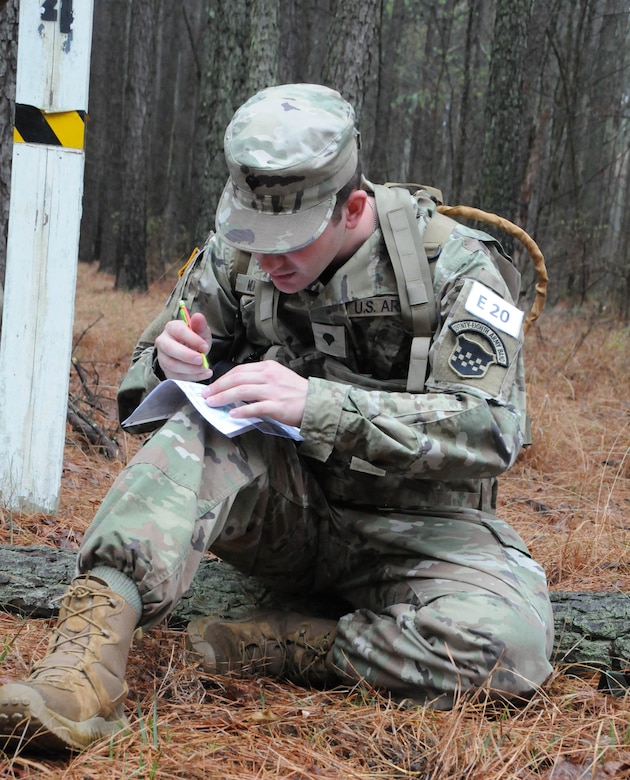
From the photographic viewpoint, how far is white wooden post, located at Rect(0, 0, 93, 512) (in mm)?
2877

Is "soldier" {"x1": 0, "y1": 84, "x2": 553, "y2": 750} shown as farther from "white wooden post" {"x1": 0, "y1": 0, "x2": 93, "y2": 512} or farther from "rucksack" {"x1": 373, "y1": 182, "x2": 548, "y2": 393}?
"white wooden post" {"x1": 0, "y1": 0, "x2": 93, "y2": 512}

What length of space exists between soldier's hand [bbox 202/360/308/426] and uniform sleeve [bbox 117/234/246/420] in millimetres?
542

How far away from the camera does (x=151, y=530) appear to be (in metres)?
1.79

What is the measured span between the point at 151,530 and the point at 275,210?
0.81 m

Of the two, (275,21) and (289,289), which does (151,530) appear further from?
(275,21)

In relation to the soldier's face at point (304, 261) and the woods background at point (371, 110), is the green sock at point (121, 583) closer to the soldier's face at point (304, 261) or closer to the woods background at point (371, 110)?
the soldier's face at point (304, 261)

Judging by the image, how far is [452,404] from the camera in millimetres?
2043

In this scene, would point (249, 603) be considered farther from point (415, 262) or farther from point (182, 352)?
point (415, 262)

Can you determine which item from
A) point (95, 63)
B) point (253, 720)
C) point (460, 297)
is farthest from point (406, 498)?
point (95, 63)

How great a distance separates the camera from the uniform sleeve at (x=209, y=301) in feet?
8.18

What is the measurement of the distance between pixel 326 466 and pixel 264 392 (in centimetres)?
50

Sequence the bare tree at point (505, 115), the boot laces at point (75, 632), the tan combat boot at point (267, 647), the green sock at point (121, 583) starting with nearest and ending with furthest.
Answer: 1. the boot laces at point (75, 632)
2. the green sock at point (121, 583)
3. the tan combat boot at point (267, 647)
4. the bare tree at point (505, 115)

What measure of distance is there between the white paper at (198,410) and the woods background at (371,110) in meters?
2.05

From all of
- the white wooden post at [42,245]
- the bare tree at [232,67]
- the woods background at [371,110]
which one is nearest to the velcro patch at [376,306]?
the white wooden post at [42,245]
